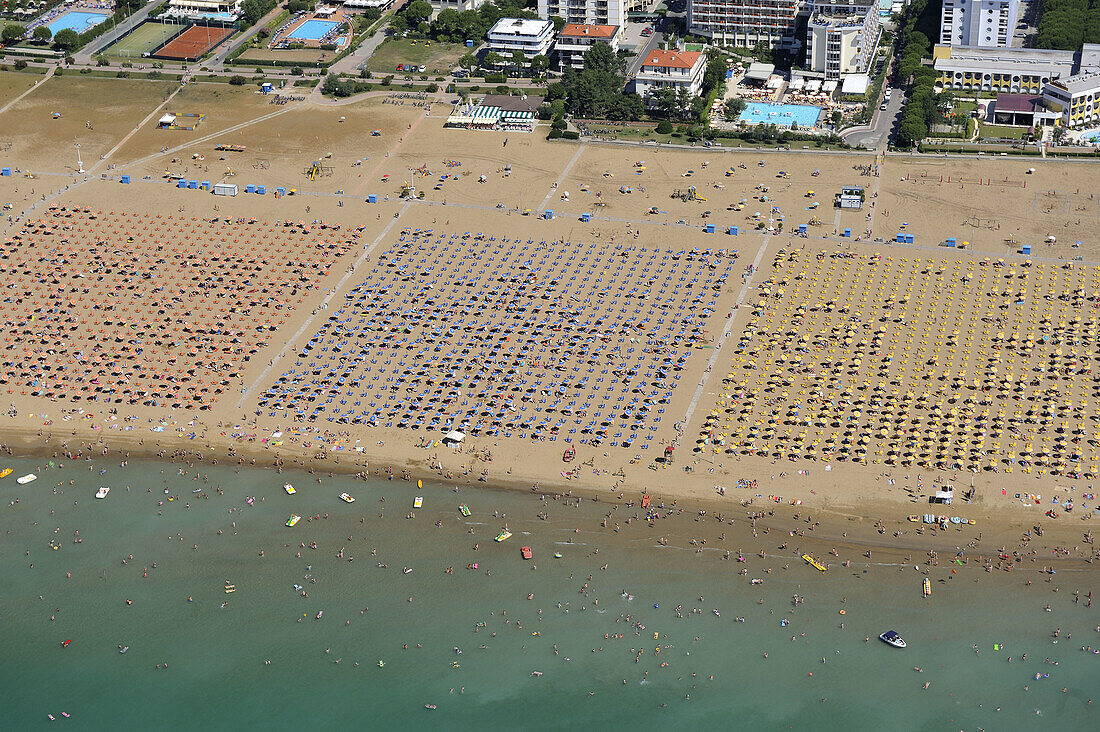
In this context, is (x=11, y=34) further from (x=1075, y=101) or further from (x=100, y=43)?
(x=1075, y=101)

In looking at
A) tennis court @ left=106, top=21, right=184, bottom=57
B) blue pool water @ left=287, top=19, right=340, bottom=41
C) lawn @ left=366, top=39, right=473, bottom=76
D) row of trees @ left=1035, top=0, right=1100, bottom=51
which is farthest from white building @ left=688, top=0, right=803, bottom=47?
tennis court @ left=106, top=21, right=184, bottom=57

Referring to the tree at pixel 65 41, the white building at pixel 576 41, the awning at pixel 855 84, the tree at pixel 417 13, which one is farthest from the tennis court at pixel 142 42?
the awning at pixel 855 84

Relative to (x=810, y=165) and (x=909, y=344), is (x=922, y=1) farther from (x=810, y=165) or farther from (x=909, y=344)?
(x=909, y=344)

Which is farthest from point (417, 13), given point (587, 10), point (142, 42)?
point (142, 42)

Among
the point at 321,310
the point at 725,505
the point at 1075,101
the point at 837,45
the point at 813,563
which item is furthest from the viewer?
the point at 837,45

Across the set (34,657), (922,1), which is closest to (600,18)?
(922,1)

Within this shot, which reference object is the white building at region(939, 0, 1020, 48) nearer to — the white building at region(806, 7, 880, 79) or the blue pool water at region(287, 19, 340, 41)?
the white building at region(806, 7, 880, 79)
